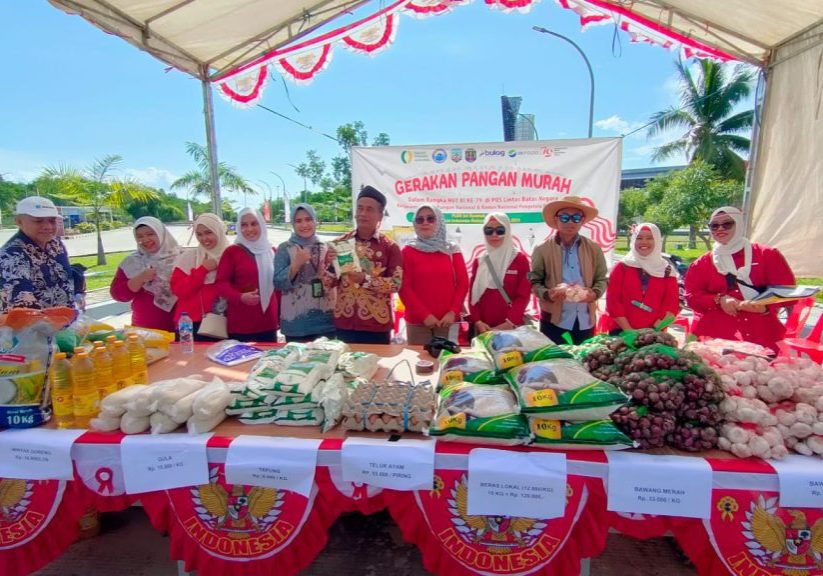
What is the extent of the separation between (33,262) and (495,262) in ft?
9.29

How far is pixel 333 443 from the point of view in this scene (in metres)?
1.34

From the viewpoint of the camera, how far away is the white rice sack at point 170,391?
4.66 feet

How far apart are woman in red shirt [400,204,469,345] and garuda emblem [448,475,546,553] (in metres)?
1.45

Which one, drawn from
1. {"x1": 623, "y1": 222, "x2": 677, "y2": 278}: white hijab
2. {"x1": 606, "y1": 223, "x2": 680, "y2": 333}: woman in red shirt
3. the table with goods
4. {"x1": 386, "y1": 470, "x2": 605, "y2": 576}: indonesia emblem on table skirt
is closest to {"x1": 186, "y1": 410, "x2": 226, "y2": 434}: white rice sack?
the table with goods

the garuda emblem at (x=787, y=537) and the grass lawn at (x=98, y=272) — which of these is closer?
the garuda emblem at (x=787, y=537)

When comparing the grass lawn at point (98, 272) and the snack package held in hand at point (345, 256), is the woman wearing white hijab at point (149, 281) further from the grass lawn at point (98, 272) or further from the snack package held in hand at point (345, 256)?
the grass lawn at point (98, 272)

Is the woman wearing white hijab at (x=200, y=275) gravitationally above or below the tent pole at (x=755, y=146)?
below

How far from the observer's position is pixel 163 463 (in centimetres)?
134

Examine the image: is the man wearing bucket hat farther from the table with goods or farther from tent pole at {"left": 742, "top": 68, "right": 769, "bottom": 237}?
tent pole at {"left": 742, "top": 68, "right": 769, "bottom": 237}

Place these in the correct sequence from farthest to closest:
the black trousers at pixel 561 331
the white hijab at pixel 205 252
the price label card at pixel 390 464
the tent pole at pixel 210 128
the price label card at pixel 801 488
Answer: the tent pole at pixel 210 128
the black trousers at pixel 561 331
the white hijab at pixel 205 252
the price label card at pixel 390 464
the price label card at pixel 801 488

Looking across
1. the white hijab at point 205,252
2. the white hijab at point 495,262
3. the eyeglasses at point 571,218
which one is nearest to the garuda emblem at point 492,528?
the white hijab at point 495,262

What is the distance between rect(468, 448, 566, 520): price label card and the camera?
4.02ft

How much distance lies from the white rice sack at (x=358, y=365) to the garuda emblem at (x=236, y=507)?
1.73 ft

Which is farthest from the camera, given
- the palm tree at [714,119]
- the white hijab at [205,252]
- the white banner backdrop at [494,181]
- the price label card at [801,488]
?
the palm tree at [714,119]
